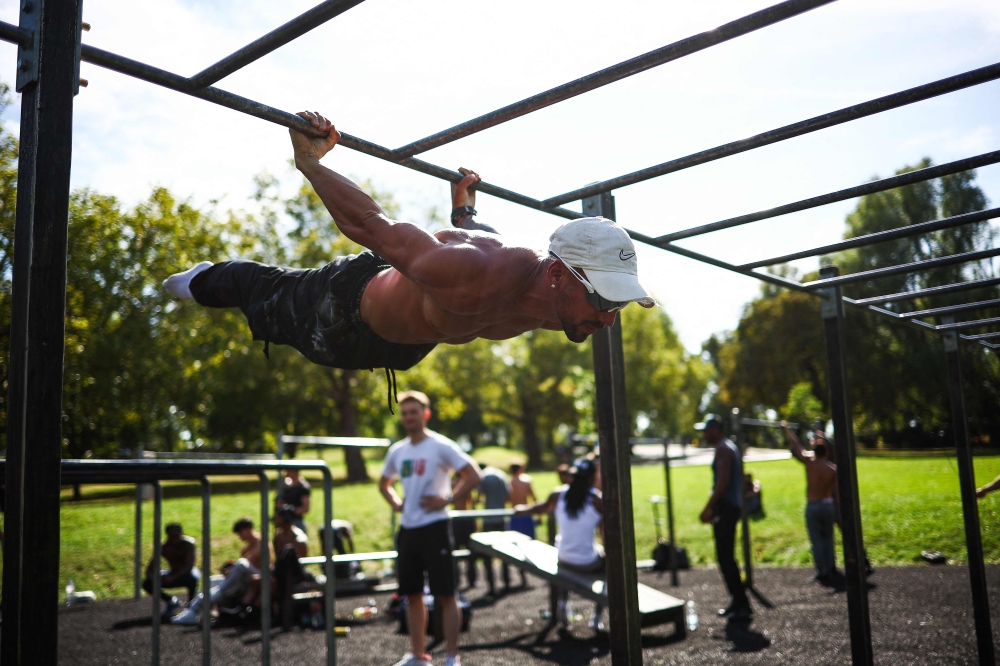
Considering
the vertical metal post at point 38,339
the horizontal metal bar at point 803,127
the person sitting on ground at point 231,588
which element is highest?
the horizontal metal bar at point 803,127

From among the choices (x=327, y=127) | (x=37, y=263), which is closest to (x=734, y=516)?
(x=327, y=127)

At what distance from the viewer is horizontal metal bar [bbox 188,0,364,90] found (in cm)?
199

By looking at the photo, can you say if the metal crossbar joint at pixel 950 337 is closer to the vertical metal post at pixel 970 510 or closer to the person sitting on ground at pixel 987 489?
the vertical metal post at pixel 970 510

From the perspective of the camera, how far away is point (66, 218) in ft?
5.22

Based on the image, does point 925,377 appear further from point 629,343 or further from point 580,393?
point 629,343

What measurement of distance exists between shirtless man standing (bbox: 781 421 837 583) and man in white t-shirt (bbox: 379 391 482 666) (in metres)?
4.77

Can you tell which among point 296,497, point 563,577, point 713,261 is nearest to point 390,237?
point 713,261

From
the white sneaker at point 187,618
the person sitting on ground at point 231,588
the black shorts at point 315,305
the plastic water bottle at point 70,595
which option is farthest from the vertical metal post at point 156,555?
the plastic water bottle at point 70,595

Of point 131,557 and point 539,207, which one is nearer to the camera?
point 539,207

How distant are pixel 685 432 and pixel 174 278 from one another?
6079 cm

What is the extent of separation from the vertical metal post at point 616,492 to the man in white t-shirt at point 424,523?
2.68m

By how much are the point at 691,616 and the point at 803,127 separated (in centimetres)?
637

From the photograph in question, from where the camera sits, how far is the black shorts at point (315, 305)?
9.15 ft

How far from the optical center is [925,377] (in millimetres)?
18219
